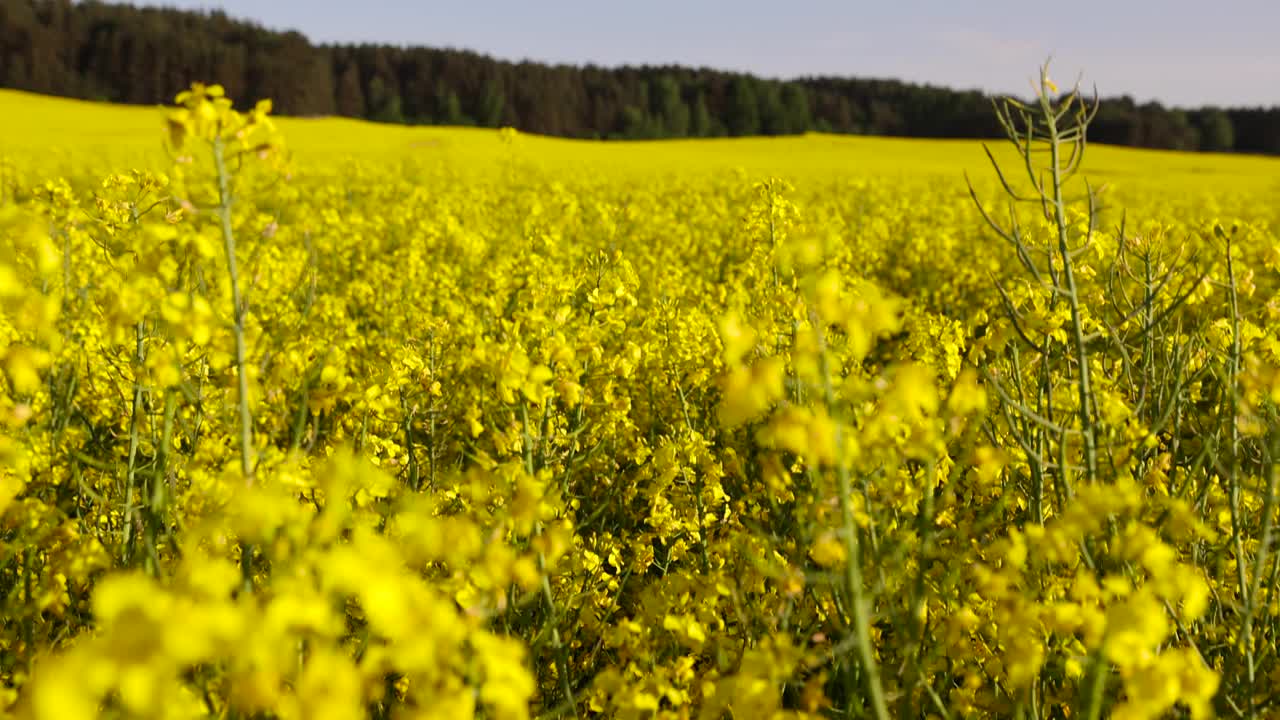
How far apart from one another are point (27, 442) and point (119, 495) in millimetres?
490

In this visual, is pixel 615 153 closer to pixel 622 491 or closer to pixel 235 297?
pixel 622 491

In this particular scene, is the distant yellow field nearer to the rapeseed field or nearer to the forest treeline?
the forest treeline

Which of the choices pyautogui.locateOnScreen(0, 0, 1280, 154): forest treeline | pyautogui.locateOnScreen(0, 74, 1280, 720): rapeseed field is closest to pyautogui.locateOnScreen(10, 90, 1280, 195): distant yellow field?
pyautogui.locateOnScreen(0, 0, 1280, 154): forest treeline

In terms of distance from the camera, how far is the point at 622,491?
423 centimetres

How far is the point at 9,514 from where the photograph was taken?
238cm

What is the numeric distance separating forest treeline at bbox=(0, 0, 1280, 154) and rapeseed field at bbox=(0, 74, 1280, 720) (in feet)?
155

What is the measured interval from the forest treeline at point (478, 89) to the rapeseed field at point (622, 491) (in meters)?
47.1

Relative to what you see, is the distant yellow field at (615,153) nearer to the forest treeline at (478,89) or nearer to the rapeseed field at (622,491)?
the forest treeline at (478,89)

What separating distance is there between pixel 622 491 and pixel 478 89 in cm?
5418

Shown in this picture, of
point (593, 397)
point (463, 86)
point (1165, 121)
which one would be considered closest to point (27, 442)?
point (593, 397)

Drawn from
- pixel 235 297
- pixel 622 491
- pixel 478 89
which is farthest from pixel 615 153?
pixel 478 89

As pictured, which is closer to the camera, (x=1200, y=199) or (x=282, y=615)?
(x=282, y=615)

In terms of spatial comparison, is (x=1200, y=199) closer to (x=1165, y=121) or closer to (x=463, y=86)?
(x=1165, y=121)

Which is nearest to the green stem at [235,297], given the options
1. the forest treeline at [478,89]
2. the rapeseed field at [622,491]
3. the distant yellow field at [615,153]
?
the rapeseed field at [622,491]
